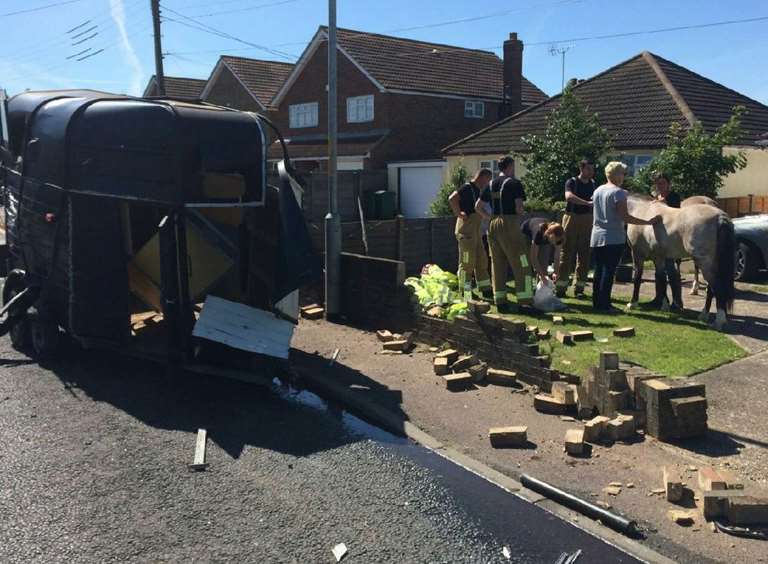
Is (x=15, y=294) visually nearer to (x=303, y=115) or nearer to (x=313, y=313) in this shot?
(x=313, y=313)

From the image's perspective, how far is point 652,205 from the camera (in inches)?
388

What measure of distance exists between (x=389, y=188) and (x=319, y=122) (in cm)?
703

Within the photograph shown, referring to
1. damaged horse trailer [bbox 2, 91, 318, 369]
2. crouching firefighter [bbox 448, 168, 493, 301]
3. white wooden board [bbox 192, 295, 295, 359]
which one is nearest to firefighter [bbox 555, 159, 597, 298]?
crouching firefighter [bbox 448, 168, 493, 301]

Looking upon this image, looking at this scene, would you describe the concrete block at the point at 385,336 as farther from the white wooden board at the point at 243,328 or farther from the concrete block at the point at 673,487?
the concrete block at the point at 673,487

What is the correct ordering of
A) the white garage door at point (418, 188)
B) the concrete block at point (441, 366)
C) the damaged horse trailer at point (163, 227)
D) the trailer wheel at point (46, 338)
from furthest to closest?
the white garage door at point (418, 188) < the trailer wheel at point (46, 338) < the concrete block at point (441, 366) < the damaged horse trailer at point (163, 227)

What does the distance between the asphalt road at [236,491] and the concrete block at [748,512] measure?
30.8 inches

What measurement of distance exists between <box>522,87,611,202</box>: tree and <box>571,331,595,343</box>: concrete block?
9.69 meters

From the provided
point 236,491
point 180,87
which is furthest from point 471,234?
point 180,87

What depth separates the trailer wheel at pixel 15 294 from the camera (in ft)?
27.7

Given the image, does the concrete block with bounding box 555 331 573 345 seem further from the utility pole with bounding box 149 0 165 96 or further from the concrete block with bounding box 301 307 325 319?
the utility pole with bounding box 149 0 165 96

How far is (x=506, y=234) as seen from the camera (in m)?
9.51

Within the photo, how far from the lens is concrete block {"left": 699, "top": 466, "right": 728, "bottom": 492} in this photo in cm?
451

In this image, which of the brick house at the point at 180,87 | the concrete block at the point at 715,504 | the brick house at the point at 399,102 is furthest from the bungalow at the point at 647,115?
the brick house at the point at 180,87

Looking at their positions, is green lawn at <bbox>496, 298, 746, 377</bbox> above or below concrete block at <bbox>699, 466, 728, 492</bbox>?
above
